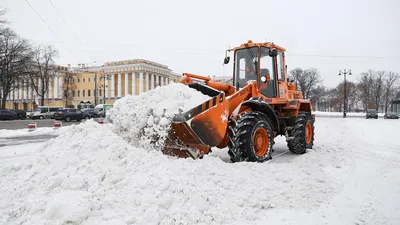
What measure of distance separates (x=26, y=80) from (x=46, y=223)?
48915 mm

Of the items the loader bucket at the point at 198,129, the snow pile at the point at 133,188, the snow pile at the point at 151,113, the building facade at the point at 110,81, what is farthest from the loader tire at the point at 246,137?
the building facade at the point at 110,81

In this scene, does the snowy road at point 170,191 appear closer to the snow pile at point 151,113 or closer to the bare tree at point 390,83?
the snow pile at point 151,113

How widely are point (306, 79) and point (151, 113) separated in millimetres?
73473

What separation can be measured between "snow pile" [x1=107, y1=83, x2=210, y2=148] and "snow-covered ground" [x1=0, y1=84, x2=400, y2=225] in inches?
5.7

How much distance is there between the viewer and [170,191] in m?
3.64

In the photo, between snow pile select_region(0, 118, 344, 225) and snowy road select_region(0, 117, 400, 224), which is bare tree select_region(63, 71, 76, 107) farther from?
snow pile select_region(0, 118, 344, 225)

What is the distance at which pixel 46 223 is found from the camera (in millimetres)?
3014

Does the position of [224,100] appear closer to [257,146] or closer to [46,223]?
[257,146]

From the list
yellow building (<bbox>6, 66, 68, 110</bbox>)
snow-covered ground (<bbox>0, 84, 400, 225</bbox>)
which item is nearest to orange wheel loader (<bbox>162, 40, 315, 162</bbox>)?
snow-covered ground (<bbox>0, 84, 400, 225</bbox>)

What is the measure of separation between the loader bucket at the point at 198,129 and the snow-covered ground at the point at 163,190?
0.37 metres

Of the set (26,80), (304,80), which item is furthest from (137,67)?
(304,80)

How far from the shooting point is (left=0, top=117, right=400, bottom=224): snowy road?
328 centimetres

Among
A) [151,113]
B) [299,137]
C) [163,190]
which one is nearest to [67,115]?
[299,137]

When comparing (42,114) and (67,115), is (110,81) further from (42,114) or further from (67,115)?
(67,115)
